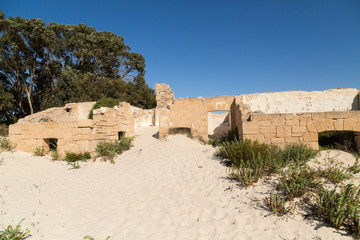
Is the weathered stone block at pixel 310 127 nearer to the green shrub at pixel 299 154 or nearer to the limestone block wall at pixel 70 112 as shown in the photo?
the green shrub at pixel 299 154

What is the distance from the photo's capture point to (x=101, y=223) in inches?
124

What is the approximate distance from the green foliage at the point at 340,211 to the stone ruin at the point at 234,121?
3296 mm

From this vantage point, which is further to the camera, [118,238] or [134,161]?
[134,161]

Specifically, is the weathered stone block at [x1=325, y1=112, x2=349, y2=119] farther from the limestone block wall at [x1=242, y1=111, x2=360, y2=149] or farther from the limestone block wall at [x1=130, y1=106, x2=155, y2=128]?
the limestone block wall at [x1=130, y1=106, x2=155, y2=128]

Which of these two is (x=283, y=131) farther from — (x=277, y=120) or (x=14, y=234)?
(x=14, y=234)

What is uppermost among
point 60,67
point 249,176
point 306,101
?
point 60,67

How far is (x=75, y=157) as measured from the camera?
6812 millimetres

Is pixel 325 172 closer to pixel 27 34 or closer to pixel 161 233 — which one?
pixel 161 233

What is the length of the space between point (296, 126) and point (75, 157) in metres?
7.94

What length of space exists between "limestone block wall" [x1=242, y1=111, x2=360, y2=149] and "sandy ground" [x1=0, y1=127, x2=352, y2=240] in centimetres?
194

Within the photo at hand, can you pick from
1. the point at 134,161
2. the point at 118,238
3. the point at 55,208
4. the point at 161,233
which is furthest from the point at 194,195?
the point at 134,161

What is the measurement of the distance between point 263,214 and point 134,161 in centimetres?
489

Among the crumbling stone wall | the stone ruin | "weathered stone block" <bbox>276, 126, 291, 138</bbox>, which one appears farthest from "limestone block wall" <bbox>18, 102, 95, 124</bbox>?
"weathered stone block" <bbox>276, 126, 291, 138</bbox>

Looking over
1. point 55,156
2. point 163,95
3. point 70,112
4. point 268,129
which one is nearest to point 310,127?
point 268,129
